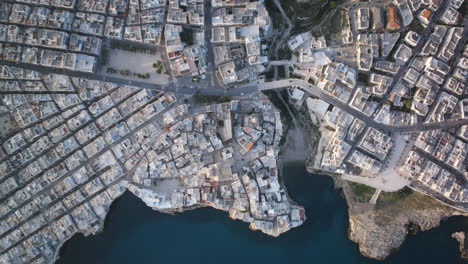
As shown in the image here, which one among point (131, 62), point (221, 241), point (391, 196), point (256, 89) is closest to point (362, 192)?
point (391, 196)

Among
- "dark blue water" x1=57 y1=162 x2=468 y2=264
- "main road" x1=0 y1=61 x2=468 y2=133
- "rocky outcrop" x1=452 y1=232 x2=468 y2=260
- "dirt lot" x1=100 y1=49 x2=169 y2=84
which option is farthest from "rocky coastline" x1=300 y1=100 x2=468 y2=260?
"dirt lot" x1=100 y1=49 x2=169 y2=84

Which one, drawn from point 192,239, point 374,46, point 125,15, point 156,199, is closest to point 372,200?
point 374,46

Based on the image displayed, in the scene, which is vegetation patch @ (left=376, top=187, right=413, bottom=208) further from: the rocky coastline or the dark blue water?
the dark blue water

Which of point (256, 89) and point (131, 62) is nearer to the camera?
point (131, 62)

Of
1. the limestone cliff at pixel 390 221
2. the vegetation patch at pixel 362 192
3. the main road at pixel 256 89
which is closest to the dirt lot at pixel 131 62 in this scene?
the main road at pixel 256 89

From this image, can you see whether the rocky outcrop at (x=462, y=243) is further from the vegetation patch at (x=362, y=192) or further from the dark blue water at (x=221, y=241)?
the vegetation patch at (x=362, y=192)

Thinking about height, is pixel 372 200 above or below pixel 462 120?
below

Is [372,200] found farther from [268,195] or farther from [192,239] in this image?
[192,239]

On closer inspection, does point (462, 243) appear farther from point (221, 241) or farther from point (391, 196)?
point (221, 241)
